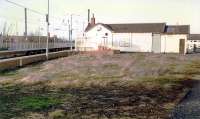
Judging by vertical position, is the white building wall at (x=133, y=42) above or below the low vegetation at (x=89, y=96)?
above

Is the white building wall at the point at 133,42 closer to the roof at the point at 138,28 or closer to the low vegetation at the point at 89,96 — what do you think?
the roof at the point at 138,28

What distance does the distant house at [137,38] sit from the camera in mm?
58812

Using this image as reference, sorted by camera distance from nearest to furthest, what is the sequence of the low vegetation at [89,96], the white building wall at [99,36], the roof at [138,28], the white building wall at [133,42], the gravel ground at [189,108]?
the gravel ground at [189,108] < the low vegetation at [89,96] < the white building wall at [133,42] < the roof at [138,28] < the white building wall at [99,36]

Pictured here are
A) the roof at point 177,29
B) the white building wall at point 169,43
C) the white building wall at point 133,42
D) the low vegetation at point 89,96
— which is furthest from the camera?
the roof at point 177,29

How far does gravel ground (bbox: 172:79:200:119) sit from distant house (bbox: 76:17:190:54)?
43.2 metres

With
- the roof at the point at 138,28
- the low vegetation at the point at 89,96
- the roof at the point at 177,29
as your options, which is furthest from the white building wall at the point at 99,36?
the low vegetation at the point at 89,96

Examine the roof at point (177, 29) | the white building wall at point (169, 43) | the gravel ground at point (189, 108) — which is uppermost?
the roof at point (177, 29)

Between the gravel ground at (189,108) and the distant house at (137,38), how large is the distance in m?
43.2

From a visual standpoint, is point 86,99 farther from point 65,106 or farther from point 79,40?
point 79,40

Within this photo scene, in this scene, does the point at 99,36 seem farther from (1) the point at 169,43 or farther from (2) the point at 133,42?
(1) the point at 169,43

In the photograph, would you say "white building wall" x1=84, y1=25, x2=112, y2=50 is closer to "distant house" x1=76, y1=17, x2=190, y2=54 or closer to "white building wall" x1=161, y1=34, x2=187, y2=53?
"distant house" x1=76, y1=17, x2=190, y2=54

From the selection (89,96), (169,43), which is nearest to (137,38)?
(169,43)

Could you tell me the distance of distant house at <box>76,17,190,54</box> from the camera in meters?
58.8

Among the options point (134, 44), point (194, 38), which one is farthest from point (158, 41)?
point (194, 38)
